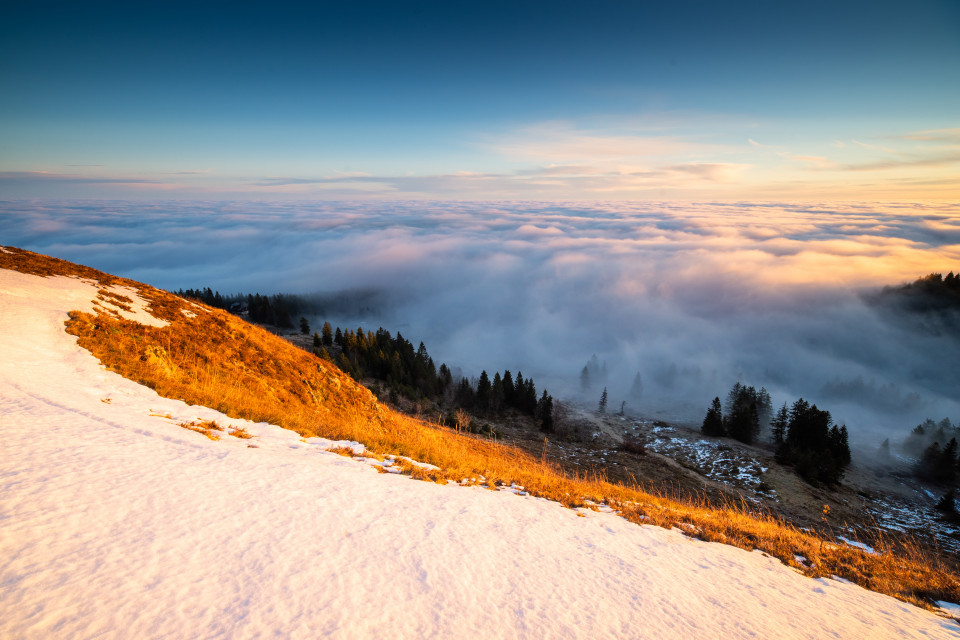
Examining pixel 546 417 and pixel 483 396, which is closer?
pixel 546 417

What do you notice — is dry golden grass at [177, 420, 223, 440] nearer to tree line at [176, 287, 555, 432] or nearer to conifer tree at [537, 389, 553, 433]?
tree line at [176, 287, 555, 432]

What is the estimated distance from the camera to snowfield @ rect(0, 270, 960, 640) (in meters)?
2.56

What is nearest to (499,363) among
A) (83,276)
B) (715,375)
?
(715,375)

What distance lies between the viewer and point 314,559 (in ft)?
10.5

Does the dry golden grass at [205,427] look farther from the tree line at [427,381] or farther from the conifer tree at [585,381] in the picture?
the conifer tree at [585,381]

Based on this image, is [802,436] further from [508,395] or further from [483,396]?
[483,396]

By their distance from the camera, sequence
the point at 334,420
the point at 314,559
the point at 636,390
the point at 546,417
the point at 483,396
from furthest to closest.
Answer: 1. the point at 636,390
2. the point at 483,396
3. the point at 546,417
4. the point at 334,420
5. the point at 314,559

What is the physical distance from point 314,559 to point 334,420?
7.36 metres

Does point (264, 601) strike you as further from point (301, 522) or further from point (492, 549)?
point (492, 549)

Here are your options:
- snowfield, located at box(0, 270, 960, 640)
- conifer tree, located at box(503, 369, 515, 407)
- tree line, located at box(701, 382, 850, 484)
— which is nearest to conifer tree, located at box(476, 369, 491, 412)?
conifer tree, located at box(503, 369, 515, 407)

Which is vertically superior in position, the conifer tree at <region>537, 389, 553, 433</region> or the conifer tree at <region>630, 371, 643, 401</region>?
the conifer tree at <region>537, 389, 553, 433</region>

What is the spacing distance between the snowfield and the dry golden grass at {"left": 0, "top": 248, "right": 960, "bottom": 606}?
689 millimetres

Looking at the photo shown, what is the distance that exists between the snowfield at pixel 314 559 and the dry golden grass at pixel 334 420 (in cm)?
69

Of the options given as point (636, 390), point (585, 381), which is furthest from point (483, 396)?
point (636, 390)
